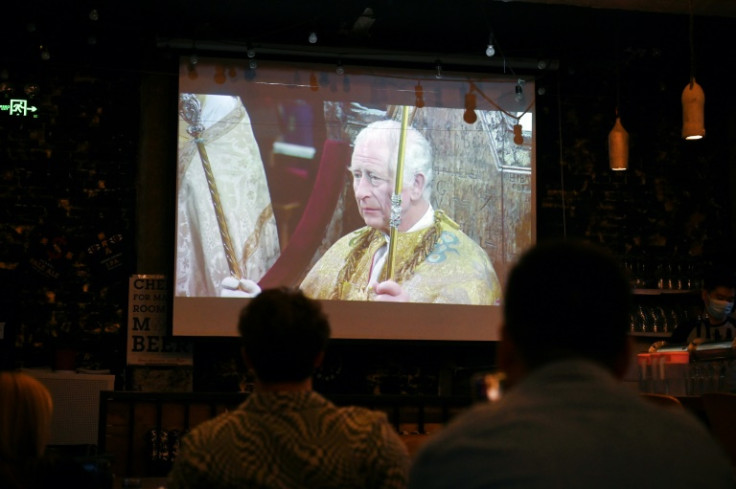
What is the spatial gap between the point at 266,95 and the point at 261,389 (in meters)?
5.41

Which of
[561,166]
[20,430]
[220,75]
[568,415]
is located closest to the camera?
[568,415]

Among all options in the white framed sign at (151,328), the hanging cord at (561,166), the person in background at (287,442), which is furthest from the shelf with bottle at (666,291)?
the person in background at (287,442)

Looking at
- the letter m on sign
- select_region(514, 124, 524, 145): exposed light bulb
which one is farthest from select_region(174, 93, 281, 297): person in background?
select_region(514, 124, 524, 145): exposed light bulb

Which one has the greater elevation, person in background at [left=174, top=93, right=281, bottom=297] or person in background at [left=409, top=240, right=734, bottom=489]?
person in background at [left=174, top=93, right=281, bottom=297]

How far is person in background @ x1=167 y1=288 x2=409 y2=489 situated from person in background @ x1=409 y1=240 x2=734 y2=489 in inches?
22.9

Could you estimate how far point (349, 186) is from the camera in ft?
22.9

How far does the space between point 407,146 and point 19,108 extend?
2.81 m

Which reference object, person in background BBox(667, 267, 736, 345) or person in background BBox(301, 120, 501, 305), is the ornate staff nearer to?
person in background BBox(301, 120, 501, 305)

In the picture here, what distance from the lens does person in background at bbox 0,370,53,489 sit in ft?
6.45

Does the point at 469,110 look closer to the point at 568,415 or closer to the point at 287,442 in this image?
the point at 287,442

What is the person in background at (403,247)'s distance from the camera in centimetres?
689

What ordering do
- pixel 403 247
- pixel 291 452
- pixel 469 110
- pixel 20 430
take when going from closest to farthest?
pixel 291 452 → pixel 20 430 → pixel 469 110 → pixel 403 247

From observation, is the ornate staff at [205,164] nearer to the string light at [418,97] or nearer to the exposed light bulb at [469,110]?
the string light at [418,97]

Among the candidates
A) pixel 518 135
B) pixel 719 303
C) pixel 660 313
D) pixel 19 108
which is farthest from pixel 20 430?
pixel 660 313
